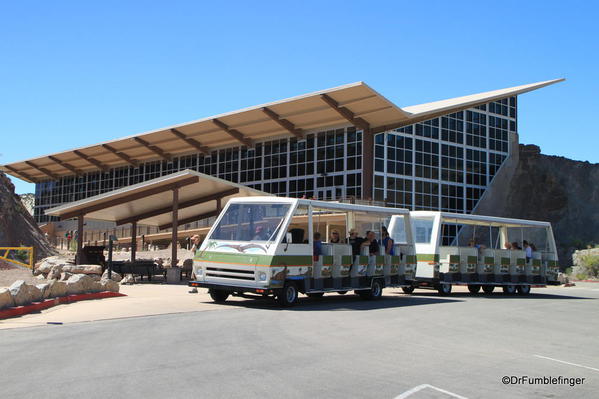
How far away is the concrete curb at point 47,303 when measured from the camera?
→ 1145 cm

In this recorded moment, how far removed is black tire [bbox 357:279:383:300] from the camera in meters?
17.5

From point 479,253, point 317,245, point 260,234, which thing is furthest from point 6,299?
point 479,253

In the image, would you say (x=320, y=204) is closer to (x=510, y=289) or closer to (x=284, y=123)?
(x=510, y=289)

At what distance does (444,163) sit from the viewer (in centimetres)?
4716

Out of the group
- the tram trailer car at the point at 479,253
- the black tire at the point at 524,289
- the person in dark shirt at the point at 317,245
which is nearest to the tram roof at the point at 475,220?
the tram trailer car at the point at 479,253

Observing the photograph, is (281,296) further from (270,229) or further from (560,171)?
(560,171)

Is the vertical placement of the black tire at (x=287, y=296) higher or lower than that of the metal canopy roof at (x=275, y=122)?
lower

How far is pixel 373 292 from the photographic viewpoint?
57.8ft

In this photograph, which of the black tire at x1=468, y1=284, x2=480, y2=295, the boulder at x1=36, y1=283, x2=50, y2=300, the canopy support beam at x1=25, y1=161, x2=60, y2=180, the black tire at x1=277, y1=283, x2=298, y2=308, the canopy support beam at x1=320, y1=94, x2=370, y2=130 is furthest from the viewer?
the canopy support beam at x1=25, y1=161, x2=60, y2=180

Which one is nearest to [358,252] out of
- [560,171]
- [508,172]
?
[508,172]

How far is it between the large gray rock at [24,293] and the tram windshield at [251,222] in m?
4.20

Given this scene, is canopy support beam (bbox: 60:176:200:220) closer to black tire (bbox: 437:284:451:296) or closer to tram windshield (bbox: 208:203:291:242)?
tram windshield (bbox: 208:203:291:242)

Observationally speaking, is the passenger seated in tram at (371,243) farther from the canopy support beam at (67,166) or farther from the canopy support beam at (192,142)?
the canopy support beam at (67,166)

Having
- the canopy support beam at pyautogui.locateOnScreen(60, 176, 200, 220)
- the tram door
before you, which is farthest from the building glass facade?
the canopy support beam at pyautogui.locateOnScreen(60, 176, 200, 220)
